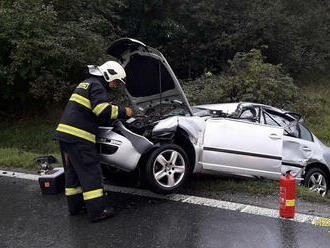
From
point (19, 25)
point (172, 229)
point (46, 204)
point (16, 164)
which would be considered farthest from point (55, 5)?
point (172, 229)

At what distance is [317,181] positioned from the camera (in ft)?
20.6

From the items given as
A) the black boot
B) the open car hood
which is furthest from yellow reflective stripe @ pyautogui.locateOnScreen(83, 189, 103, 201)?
the open car hood

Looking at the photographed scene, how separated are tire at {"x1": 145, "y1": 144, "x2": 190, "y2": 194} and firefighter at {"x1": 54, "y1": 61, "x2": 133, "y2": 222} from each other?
0.66 meters

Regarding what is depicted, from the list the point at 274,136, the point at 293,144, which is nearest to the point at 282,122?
the point at 293,144

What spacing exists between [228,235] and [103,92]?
1975mm

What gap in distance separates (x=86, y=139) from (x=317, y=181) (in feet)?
12.5

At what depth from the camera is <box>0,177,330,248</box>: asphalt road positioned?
375 centimetres

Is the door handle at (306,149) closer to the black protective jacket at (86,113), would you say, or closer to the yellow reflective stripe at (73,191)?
the black protective jacket at (86,113)

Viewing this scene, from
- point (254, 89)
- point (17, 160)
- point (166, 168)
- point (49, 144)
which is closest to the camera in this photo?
point (166, 168)

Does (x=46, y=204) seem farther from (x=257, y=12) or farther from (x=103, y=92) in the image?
(x=257, y=12)

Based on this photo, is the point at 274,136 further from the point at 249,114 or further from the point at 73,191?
the point at 73,191

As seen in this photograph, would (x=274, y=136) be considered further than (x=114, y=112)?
Yes

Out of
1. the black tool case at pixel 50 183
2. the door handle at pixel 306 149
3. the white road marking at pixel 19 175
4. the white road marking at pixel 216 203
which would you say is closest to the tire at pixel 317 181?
the door handle at pixel 306 149

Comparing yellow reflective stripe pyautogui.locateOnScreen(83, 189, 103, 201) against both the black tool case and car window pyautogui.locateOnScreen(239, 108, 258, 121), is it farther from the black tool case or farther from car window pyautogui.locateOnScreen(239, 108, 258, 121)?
car window pyautogui.locateOnScreen(239, 108, 258, 121)
